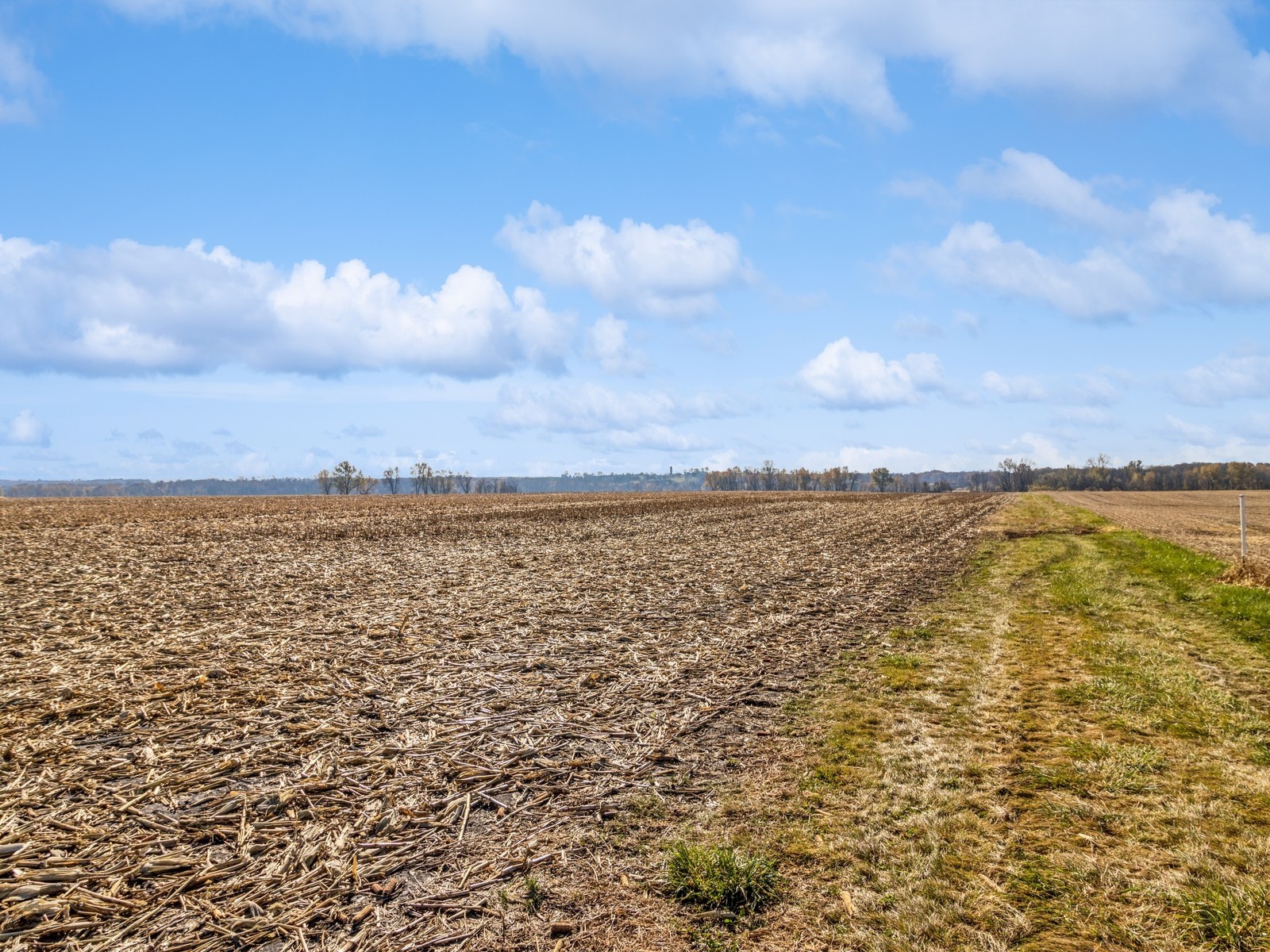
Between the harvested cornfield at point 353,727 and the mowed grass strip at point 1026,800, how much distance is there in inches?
48.8

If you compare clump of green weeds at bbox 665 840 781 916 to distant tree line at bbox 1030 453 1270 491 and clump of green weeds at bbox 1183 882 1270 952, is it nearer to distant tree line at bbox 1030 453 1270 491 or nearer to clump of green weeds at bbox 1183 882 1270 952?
clump of green weeds at bbox 1183 882 1270 952

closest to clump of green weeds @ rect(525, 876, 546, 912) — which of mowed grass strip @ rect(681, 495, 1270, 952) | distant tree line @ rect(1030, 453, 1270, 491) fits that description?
mowed grass strip @ rect(681, 495, 1270, 952)

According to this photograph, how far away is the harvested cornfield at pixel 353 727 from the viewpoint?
17.0ft

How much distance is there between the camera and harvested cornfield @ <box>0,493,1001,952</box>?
5176 mm

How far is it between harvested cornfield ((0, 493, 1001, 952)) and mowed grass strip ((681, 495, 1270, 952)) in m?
1.24

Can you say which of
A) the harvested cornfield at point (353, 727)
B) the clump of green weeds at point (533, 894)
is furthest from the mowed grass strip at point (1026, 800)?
the clump of green weeds at point (533, 894)

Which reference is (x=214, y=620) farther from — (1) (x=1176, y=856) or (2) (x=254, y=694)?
(1) (x=1176, y=856)

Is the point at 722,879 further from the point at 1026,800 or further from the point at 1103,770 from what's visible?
the point at 1103,770

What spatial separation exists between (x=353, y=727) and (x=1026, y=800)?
757 centimetres

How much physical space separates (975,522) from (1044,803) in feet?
139

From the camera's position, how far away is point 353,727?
8.54 metres

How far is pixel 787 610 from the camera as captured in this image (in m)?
16.0

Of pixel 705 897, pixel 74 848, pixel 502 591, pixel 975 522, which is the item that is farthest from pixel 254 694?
pixel 975 522

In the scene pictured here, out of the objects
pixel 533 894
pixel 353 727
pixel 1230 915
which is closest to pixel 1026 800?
pixel 1230 915
